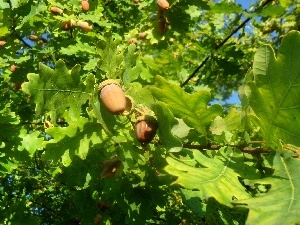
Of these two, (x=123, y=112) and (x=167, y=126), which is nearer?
(x=167, y=126)

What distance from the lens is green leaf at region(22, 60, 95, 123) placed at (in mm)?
1255

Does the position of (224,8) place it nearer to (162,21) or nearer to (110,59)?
(162,21)

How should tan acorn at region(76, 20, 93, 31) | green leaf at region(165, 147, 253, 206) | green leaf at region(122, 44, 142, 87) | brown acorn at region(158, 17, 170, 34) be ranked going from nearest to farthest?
green leaf at region(165, 147, 253, 206) → green leaf at region(122, 44, 142, 87) → tan acorn at region(76, 20, 93, 31) → brown acorn at region(158, 17, 170, 34)

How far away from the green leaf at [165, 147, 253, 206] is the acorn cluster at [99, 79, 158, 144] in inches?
5.3

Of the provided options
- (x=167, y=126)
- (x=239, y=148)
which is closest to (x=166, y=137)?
(x=167, y=126)

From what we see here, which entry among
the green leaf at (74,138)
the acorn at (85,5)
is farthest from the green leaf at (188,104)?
the acorn at (85,5)

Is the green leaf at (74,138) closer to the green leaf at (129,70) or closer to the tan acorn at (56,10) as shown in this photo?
the green leaf at (129,70)

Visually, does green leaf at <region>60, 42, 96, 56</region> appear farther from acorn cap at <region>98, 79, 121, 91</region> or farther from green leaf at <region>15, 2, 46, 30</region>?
acorn cap at <region>98, 79, 121, 91</region>

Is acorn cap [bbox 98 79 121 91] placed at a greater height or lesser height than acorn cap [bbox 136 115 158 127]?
lesser

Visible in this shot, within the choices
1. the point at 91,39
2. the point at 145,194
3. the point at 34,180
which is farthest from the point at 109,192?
the point at 34,180

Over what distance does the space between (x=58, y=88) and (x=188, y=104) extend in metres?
0.45

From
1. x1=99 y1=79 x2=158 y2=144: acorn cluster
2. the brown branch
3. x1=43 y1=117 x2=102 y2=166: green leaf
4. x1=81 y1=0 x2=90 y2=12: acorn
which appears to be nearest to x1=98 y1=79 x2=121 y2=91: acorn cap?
x1=99 y1=79 x2=158 y2=144: acorn cluster

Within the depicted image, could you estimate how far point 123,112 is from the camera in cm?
122

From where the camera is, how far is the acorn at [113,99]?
45.4 inches
